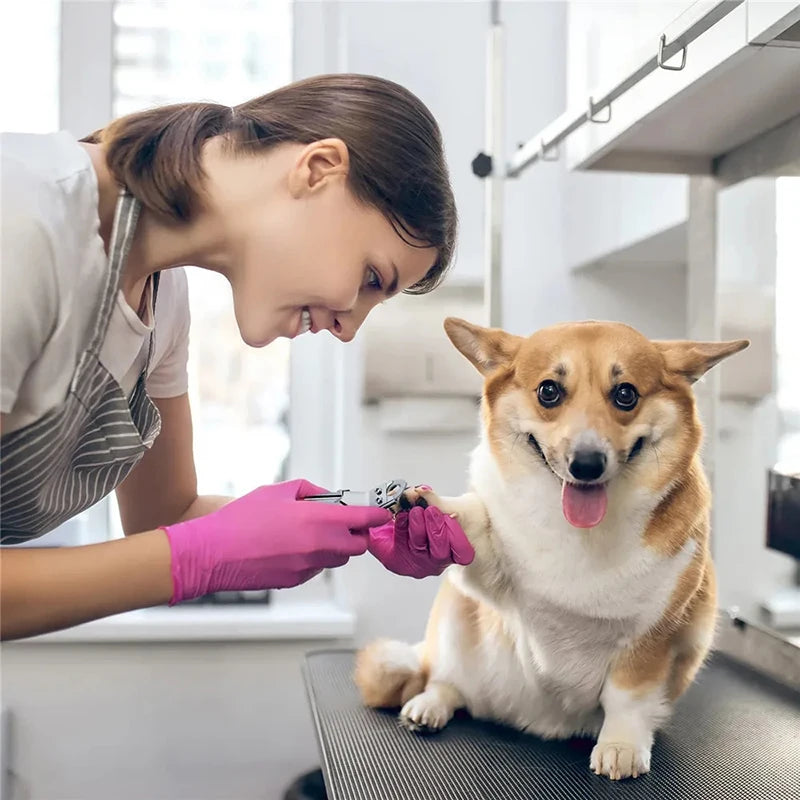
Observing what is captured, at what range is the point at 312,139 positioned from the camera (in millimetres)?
871

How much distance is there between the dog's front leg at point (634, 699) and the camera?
0.95 metres

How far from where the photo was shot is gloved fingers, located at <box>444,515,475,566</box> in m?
0.94

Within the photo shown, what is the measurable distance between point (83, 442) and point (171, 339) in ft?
0.72

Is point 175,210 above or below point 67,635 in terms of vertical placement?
above

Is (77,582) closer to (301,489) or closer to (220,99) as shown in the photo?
(301,489)

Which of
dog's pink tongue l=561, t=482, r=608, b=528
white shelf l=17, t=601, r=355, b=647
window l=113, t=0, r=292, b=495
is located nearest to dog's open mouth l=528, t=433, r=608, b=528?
dog's pink tongue l=561, t=482, r=608, b=528

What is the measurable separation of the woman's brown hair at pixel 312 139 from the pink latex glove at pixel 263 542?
29 centimetres

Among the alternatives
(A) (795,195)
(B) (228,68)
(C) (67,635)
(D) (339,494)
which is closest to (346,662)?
(D) (339,494)

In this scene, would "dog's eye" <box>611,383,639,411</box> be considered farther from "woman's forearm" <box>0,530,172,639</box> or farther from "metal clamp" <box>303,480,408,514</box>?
"woman's forearm" <box>0,530,172,639</box>

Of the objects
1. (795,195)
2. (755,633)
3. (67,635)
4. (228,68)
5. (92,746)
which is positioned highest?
(228,68)

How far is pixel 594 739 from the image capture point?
1.02 m

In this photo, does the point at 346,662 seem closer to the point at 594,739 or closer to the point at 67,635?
the point at 594,739

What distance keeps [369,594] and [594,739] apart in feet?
2.95

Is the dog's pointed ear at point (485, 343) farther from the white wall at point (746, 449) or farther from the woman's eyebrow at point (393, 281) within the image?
the white wall at point (746, 449)
